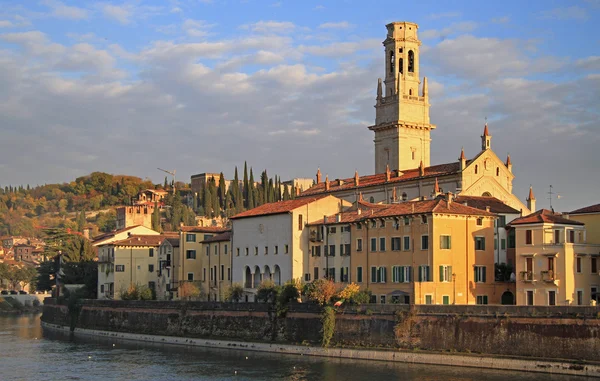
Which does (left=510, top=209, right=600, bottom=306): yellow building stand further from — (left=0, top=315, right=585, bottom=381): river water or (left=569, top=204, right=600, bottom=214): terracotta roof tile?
(left=0, top=315, right=585, bottom=381): river water

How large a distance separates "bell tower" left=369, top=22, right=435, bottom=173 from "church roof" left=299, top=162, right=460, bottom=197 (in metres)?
5.22

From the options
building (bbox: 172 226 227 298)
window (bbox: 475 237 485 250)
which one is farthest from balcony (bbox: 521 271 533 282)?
building (bbox: 172 226 227 298)

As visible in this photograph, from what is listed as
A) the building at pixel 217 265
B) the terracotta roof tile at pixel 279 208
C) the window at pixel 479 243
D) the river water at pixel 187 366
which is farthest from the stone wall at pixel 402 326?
the terracotta roof tile at pixel 279 208

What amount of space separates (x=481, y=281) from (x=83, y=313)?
121 ft

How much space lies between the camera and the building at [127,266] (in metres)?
82.2

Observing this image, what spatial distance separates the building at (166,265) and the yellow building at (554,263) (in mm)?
35852

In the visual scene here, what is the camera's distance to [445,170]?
70500 millimetres

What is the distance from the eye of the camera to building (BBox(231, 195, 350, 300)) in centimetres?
6312

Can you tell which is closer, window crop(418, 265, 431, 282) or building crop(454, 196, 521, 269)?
window crop(418, 265, 431, 282)

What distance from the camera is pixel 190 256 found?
252ft

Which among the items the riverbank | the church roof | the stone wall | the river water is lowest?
the river water

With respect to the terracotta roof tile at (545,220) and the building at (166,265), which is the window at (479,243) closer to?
the terracotta roof tile at (545,220)

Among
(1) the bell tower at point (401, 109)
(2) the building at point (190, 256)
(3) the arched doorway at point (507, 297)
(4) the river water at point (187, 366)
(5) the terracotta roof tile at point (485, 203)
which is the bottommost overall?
(4) the river water at point (187, 366)

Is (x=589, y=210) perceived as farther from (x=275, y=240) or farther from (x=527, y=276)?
(x=275, y=240)
